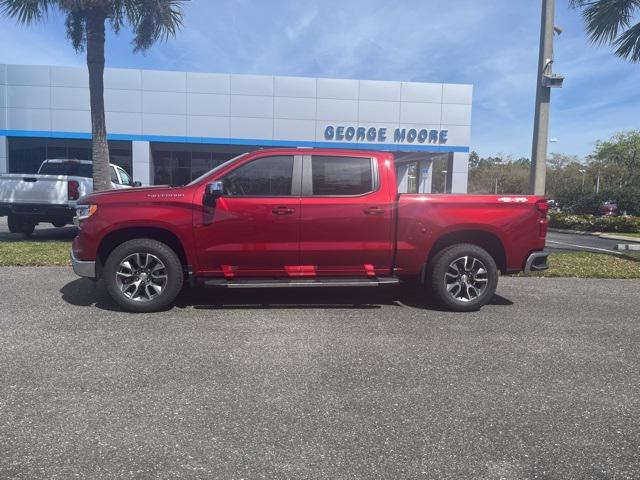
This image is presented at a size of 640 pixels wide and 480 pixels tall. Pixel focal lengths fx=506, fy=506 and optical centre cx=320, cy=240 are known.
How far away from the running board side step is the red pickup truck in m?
0.01

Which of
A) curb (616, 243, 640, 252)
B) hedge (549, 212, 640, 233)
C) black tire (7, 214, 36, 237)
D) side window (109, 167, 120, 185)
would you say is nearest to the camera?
black tire (7, 214, 36, 237)

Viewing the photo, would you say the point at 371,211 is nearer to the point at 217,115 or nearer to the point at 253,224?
the point at 253,224

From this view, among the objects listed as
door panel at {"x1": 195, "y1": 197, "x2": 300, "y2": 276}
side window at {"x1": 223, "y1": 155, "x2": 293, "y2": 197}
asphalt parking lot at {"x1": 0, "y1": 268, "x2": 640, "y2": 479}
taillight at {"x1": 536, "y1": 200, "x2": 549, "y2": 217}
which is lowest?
asphalt parking lot at {"x1": 0, "y1": 268, "x2": 640, "y2": 479}

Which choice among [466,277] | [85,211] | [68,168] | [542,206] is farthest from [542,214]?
[68,168]

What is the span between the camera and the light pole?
32.6 feet

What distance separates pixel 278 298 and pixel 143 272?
182 centimetres

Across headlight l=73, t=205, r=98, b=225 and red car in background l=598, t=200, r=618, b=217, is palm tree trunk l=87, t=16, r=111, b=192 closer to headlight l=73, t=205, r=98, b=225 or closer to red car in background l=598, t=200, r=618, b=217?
headlight l=73, t=205, r=98, b=225

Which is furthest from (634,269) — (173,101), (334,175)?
(173,101)

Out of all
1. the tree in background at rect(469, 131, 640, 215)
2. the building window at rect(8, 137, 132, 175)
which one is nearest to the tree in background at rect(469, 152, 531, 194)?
the tree in background at rect(469, 131, 640, 215)

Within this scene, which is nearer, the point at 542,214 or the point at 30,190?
the point at 542,214

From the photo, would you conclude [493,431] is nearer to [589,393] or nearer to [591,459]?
[591,459]

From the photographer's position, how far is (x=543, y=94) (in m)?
10.2

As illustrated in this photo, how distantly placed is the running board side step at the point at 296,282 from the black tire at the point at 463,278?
55 centimetres

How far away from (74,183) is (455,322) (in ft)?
30.6
